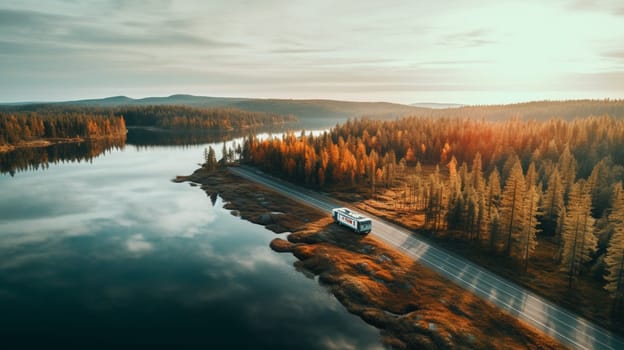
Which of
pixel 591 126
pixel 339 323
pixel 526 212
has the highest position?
pixel 591 126

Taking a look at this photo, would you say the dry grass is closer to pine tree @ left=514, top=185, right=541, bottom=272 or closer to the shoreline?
pine tree @ left=514, top=185, right=541, bottom=272

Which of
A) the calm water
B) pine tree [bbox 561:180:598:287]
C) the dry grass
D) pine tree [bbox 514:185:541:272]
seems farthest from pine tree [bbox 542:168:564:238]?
the calm water

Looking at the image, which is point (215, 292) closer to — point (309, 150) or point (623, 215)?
point (623, 215)

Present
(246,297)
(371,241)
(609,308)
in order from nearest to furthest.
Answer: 1. (609,308)
2. (246,297)
3. (371,241)

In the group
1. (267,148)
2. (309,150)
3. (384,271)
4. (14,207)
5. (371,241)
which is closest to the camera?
(384,271)

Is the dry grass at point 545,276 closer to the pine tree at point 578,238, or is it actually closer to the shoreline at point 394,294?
the pine tree at point 578,238

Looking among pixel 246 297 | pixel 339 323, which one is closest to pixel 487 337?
pixel 339 323

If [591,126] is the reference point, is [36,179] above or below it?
below
